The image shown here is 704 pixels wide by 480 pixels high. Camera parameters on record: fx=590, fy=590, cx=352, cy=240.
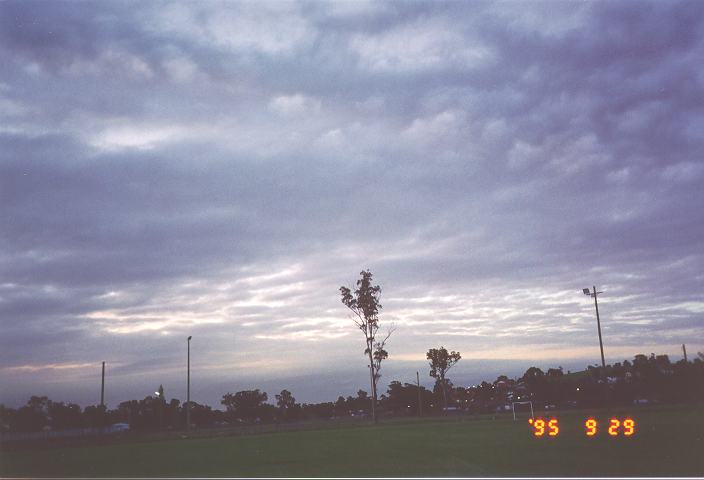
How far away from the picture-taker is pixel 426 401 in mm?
128625

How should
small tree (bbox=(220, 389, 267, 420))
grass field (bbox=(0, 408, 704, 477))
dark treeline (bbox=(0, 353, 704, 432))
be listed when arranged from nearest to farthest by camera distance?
grass field (bbox=(0, 408, 704, 477)) < dark treeline (bbox=(0, 353, 704, 432)) < small tree (bbox=(220, 389, 267, 420))

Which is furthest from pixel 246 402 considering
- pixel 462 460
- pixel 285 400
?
pixel 462 460

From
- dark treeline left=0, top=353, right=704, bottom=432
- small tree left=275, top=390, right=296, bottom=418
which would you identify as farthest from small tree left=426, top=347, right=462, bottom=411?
small tree left=275, top=390, right=296, bottom=418

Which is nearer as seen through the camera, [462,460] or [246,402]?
[462,460]

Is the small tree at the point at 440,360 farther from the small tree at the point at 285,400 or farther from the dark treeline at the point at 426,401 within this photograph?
the small tree at the point at 285,400

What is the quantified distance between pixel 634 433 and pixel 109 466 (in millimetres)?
23892

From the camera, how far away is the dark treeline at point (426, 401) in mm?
68312

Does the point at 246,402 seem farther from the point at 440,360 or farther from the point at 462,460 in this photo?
the point at 462,460

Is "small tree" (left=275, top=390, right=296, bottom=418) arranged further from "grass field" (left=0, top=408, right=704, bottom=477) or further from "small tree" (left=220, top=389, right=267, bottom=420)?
"grass field" (left=0, top=408, right=704, bottom=477)

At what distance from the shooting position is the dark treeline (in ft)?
224

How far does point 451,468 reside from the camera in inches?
727

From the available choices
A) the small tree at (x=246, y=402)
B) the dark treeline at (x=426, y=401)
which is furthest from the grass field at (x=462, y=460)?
the small tree at (x=246, y=402)

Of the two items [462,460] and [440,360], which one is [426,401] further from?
[462,460]

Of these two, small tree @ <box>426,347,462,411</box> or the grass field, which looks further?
small tree @ <box>426,347,462,411</box>
